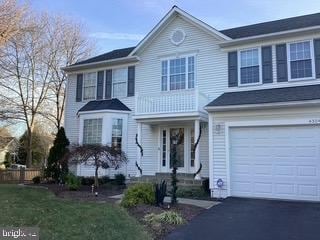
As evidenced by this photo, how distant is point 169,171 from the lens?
16.4 m

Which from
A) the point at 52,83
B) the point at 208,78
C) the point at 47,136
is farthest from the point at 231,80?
the point at 47,136

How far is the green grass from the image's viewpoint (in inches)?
279

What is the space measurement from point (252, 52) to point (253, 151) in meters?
4.76

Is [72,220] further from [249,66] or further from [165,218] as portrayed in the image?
[249,66]

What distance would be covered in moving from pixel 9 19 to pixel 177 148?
9156 mm

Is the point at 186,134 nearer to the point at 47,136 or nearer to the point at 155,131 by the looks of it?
the point at 155,131

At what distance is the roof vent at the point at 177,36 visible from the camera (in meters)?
16.9

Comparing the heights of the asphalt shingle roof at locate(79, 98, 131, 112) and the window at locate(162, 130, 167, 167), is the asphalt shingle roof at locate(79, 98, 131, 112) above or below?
above

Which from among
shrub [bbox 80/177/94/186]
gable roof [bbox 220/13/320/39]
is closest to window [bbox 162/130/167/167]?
shrub [bbox 80/177/94/186]

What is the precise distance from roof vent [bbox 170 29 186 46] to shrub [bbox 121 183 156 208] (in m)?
8.76

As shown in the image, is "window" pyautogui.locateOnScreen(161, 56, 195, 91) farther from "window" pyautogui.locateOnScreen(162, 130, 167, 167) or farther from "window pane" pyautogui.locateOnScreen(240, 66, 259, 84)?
"window pane" pyautogui.locateOnScreen(240, 66, 259, 84)

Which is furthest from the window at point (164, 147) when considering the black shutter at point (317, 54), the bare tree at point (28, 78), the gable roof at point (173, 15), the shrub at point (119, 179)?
the bare tree at point (28, 78)

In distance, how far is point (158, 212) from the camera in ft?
30.3

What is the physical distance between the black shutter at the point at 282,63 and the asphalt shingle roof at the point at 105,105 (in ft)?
24.7
